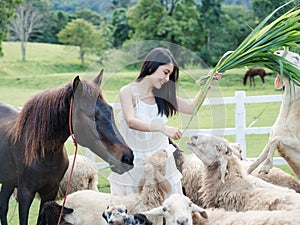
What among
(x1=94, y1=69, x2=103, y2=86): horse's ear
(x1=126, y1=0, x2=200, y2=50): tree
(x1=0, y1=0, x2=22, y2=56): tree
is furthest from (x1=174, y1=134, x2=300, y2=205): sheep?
(x1=126, y1=0, x2=200, y2=50): tree

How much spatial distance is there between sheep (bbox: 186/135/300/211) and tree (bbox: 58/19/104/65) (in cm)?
5382

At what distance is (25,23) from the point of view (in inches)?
2694

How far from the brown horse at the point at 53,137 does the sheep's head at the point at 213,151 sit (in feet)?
4.50

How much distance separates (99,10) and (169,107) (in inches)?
3958

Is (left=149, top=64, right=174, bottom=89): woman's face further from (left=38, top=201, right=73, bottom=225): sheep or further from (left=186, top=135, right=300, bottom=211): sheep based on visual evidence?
(left=38, top=201, right=73, bottom=225): sheep

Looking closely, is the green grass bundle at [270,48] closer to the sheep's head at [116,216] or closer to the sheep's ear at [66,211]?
the sheep's head at [116,216]

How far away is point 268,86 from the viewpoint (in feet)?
111

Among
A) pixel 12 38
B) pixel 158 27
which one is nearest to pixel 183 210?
pixel 158 27

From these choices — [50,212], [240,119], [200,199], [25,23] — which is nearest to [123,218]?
[50,212]

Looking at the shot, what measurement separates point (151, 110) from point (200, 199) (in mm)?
1840

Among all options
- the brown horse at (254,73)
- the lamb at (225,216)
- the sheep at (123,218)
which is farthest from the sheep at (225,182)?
the brown horse at (254,73)

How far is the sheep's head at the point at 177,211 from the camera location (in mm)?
5090

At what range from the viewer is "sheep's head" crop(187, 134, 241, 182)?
6395 mm

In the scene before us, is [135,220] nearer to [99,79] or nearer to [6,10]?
[99,79]
